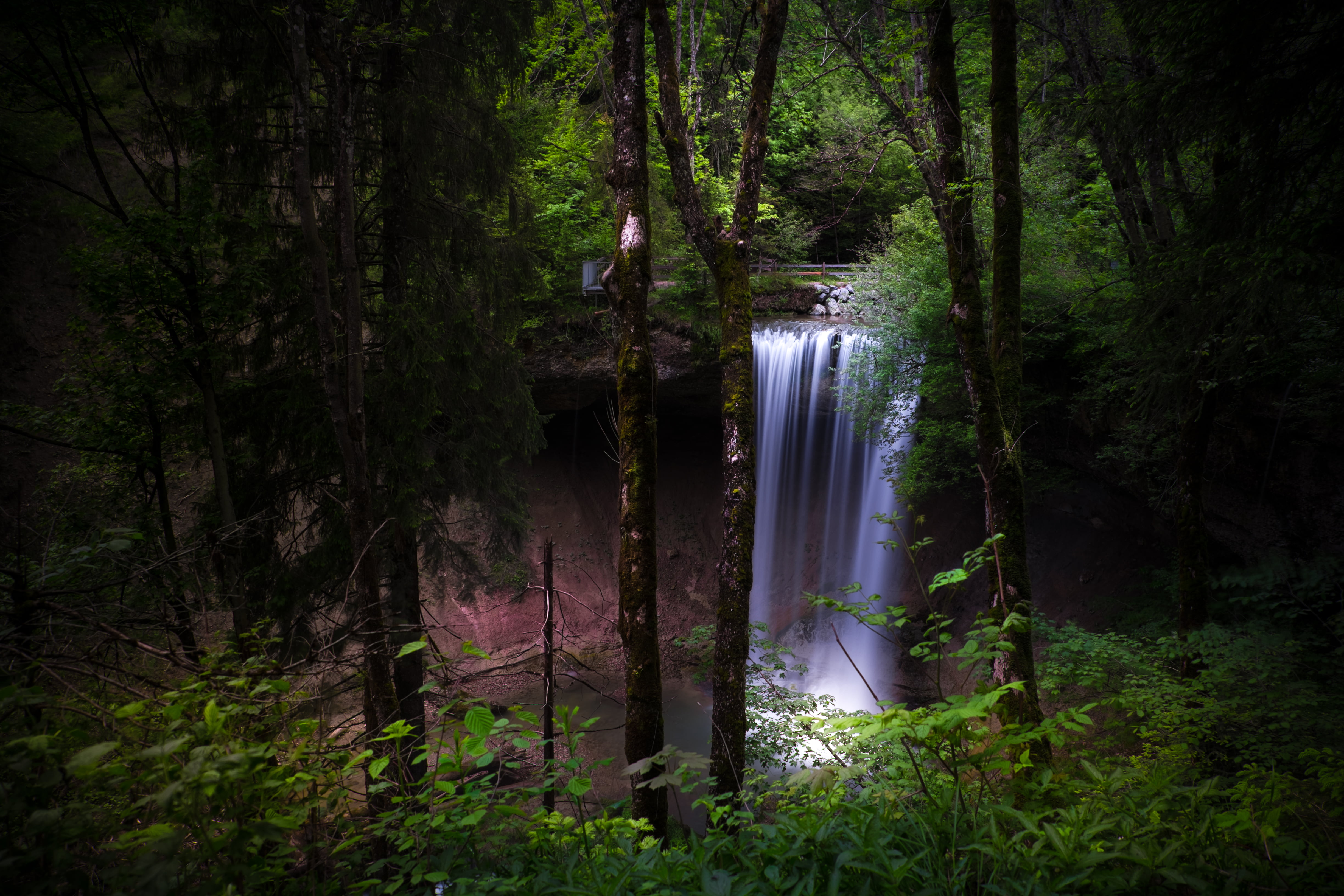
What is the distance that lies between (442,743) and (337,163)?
517 centimetres

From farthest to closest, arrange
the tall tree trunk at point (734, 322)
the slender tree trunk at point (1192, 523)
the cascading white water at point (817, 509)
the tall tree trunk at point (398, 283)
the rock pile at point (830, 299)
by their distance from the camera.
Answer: the rock pile at point (830, 299), the cascading white water at point (817, 509), the tall tree trunk at point (398, 283), the slender tree trunk at point (1192, 523), the tall tree trunk at point (734, 322)

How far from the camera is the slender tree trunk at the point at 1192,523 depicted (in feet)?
21.4

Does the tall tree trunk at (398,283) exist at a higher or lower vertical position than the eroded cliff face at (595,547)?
higher

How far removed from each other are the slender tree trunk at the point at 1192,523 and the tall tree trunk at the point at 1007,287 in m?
3.07

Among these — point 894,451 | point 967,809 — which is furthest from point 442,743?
Answer: point 894,451

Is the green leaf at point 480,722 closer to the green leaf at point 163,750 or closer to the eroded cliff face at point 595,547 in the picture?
the green leaf at point 163,750

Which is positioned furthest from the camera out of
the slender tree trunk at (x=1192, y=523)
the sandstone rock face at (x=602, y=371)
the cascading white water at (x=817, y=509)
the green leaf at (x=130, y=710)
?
the sandstone rock face at (x=602, y=371)

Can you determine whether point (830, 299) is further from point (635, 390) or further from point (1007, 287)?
point (635, 390)

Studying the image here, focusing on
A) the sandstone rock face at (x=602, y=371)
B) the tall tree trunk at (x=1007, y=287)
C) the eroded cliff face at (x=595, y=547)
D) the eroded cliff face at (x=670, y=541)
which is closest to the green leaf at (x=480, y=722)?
the tall tree trunk at (x=1007, y=287)

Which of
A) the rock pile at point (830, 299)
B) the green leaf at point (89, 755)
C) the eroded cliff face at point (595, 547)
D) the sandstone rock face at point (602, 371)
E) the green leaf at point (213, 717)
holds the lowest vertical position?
the eroded cliff face at point (595, 547)

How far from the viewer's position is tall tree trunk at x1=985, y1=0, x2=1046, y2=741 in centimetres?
470

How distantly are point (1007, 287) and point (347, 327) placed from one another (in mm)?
5499

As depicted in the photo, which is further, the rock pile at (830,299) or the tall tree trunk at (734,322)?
the rock pile at (830,299)

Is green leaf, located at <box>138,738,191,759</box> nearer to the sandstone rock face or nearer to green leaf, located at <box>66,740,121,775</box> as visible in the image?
green leaf, located at <box>66,740,121,775</box>
